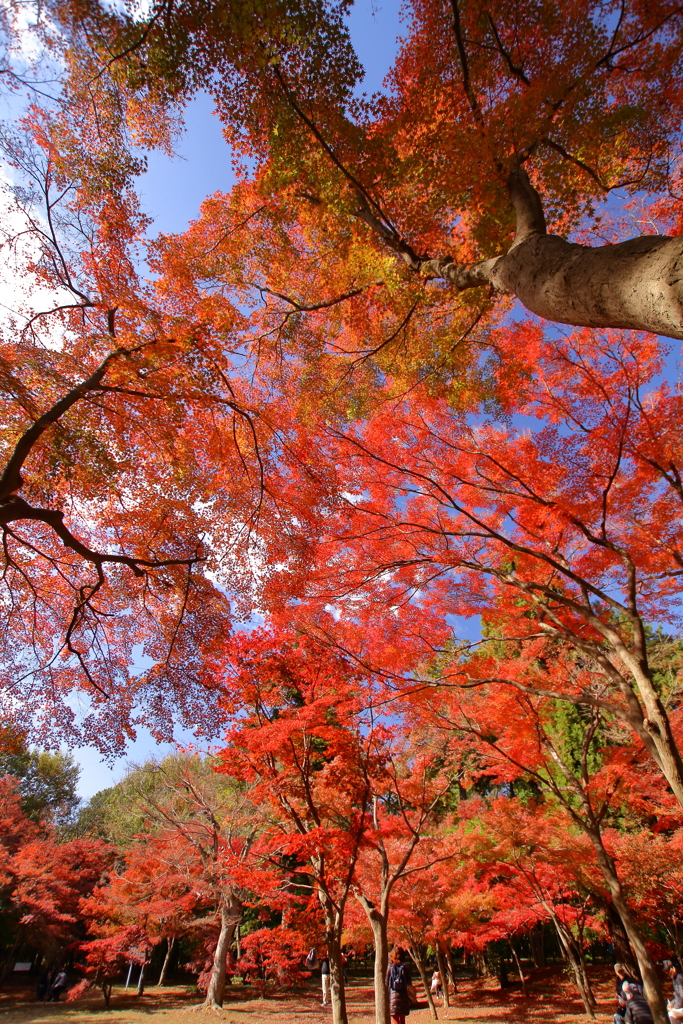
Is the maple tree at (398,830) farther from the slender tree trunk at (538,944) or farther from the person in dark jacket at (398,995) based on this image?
the slender tree trunk at (538,944)

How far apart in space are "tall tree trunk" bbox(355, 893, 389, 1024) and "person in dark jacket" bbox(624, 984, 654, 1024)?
334 centimetres

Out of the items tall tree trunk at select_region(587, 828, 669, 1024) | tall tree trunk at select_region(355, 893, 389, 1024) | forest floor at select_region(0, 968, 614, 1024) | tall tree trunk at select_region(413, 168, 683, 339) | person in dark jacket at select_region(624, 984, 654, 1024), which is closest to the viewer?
tall tree trunk at select_region(413, 168, 683, 339)

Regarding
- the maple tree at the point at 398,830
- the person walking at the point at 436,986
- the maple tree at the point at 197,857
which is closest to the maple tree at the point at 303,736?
the maple tree at the point at 398,830

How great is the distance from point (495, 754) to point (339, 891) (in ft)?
15.0

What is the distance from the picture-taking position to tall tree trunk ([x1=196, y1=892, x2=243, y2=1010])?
39.5 ft

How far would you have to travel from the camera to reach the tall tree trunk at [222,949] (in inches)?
474

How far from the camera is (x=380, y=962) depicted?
7.38 metres

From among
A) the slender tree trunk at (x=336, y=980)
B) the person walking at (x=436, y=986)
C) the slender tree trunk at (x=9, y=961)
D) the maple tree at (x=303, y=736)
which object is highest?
the maple tree at (x=303, y=736)

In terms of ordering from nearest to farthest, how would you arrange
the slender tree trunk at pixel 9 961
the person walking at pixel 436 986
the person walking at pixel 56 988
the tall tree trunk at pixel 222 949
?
1. the tall tree trunk at pixel 222 949
2. the person walking at pixel 436 986
3. the person walking at pixel 56 988
4. the slender tree trunk at pixel 9 961

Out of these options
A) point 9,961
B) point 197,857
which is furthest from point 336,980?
point 9,961

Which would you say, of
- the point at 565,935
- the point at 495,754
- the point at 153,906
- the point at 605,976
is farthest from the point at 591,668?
the point at 153,906

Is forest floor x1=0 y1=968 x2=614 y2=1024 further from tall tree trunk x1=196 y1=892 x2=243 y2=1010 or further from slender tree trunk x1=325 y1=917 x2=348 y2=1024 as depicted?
slender tree trunk x1=325 y1=917 x2=348 y2=1024

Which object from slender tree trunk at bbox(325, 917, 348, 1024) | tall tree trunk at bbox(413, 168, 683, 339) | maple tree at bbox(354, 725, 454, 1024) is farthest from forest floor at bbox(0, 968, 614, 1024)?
tall tree trunk at bbox(413, 168, 683, 339)

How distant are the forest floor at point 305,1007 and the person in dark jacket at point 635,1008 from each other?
4255 millimetres
